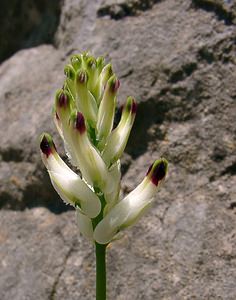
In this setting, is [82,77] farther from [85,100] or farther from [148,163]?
[148,163]

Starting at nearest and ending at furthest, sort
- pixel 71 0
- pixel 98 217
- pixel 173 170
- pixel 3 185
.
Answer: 1. pixel 98 217
2. pixel 173 170
3. pixel 3 185
4. pixel 71 0

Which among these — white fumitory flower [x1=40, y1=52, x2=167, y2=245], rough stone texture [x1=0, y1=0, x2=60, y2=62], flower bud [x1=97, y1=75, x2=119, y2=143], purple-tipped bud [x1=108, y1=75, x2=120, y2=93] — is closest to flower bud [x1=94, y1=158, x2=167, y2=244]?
white fumitory flower [x1=40, y1=52, x2=167, y2=245]

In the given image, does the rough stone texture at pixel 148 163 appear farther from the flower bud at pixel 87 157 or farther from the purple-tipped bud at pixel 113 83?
the purple-tipped bud at pixel 113 83

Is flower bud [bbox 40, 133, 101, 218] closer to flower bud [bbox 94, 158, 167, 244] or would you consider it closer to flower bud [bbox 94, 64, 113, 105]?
flower bud [bbox 94, 158, 167, 244]

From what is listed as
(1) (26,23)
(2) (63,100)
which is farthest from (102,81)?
(1) (26,23)

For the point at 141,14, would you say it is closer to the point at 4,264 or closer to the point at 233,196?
the point at 233,196

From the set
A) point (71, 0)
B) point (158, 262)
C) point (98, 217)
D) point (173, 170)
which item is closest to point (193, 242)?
point (158, 262)
